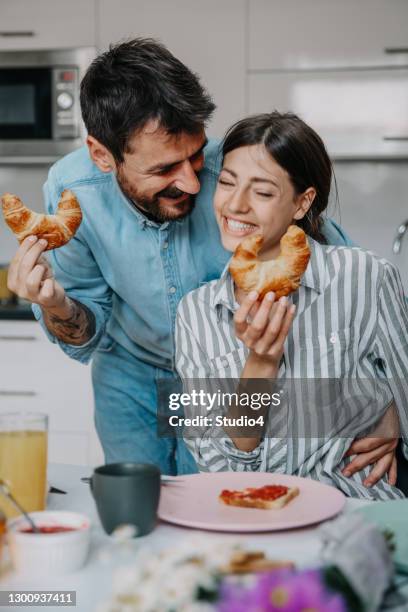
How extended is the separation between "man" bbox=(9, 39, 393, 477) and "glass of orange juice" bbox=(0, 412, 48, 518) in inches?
15.9

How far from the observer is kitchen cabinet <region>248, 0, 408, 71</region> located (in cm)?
298

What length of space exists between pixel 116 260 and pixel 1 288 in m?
1.39

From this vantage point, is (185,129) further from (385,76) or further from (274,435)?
(385,76)

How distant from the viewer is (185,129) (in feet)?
5.31

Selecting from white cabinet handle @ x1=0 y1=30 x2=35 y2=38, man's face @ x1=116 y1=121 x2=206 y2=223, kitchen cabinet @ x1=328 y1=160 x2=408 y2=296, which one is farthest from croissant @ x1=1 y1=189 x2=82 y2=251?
kitchen cabinet @ x1=328 y1=160 x2=408 y2=296

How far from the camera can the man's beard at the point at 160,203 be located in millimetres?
1696

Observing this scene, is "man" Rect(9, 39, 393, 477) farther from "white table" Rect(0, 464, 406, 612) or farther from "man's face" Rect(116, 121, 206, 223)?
"white table" Rect(0, 464, 406, 612)

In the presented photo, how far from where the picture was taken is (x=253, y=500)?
108 centimetres

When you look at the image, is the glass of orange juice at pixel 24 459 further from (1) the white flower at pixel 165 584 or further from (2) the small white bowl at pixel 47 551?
(1) the white flower at pixel 165 584

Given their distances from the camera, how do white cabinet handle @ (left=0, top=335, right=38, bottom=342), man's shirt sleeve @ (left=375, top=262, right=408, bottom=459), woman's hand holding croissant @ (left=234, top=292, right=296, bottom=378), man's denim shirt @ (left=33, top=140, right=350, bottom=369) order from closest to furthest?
woman's hand holding croissant @ (left=234, top=292, right=296, bottom=378)
man's shirt sleeve @ (left=375, top=262, right=408, bottom=459)
man's denim shirt @ (left=33, top=140, right=350, bottom=369)
white cabinet handle @ (left=0, top=335, right=38, bottom=342)

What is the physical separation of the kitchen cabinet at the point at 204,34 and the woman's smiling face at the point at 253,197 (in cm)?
147

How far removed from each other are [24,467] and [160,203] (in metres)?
0.77

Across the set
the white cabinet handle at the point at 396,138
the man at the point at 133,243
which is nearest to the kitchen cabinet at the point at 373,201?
the white cabinet handle at the point at 396,138

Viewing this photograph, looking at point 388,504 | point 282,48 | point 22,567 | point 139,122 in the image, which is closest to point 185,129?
point 139,122
